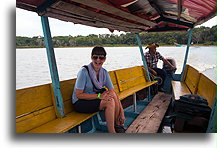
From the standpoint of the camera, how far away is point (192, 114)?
219 cm

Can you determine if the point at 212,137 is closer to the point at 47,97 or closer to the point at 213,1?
the point at 213,1

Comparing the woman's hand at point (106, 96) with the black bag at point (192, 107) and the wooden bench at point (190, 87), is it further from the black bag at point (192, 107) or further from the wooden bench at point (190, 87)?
the wooden bench at point (190, 87)

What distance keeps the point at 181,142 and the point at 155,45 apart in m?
3.59

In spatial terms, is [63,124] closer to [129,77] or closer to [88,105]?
[88,105]

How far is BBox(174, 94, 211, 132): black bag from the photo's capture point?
217cm

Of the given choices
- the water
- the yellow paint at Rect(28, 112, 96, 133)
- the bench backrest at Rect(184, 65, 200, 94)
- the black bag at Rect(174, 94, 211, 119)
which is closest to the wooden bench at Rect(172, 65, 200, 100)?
the bench backrest at Rect(184, 65, 200, 94)

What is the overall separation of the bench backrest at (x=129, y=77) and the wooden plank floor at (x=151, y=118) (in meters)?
0.67

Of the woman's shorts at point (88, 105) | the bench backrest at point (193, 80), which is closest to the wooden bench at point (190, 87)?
the bench backrest at point (193, 80)

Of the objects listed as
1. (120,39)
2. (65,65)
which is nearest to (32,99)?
(120,39)

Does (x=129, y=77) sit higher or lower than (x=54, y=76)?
lower

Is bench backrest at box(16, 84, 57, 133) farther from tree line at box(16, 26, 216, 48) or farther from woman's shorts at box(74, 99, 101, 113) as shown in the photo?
tree line at box(16, 26, 216, 48)

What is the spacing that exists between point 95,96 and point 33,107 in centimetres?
74

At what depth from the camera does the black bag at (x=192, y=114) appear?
2166mm
